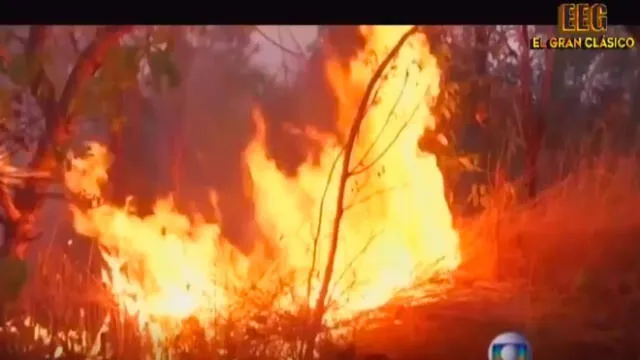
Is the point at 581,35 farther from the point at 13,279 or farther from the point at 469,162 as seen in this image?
the point at 13,279

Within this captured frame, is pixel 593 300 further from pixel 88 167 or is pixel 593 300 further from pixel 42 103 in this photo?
pixel 42 103

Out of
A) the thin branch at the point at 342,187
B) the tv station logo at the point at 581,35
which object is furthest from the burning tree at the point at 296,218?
the tv station logo at the point at 581,35

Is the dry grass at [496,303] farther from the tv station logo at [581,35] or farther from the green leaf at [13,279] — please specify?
the tv station logo at [581,35]

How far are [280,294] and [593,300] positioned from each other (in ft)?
2.11

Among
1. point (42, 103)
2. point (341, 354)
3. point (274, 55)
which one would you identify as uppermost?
point (274, 55)

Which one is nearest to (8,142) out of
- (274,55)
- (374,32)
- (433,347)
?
(274,55)

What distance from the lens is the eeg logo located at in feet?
5.18

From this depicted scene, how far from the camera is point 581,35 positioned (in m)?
1.60

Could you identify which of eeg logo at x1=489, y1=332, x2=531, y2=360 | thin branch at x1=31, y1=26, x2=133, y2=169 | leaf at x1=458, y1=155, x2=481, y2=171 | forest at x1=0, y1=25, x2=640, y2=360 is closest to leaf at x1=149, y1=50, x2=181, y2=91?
forest at x1=0, y1=25, x2=640, y2=360

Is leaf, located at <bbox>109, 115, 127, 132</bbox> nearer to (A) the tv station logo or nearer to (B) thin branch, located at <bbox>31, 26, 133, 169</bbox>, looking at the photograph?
(B) thin branch, located at <bbox>31, 26, 133, 169</bbox>

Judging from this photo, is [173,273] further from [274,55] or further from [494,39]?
[494,39]

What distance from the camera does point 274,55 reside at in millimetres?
1620

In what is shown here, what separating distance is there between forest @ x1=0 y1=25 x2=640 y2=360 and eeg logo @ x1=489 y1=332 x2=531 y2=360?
1.8 inches
